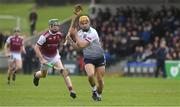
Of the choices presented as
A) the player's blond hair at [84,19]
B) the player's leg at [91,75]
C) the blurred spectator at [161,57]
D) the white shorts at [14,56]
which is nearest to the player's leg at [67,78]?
the player's leg at [91,75]

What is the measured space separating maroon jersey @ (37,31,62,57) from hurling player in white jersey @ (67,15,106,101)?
186 centimetres

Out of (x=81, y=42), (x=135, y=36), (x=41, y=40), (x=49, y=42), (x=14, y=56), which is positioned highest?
(x=81, y=42)

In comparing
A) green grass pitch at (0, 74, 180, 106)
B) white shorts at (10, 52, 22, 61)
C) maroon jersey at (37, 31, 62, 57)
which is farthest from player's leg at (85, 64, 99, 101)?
white shorts at (10, 52, 22, 61)

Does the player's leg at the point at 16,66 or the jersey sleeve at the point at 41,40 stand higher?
the jersey sleeve at the point at 41,40

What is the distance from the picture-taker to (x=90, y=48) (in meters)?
22.0

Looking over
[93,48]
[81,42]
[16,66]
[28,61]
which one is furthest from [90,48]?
[28,61]

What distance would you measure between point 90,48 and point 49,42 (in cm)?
237

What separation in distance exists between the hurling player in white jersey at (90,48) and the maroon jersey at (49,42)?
1865mm

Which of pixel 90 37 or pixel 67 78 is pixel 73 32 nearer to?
pixel 90 37

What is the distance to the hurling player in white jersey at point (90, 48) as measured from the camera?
846 inches

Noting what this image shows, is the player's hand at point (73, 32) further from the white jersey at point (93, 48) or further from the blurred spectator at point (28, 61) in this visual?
the blurred spectator at point (28, 61)

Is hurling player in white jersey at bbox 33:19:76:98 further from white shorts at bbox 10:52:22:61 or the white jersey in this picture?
white shorts at bbox 10:52:22:61

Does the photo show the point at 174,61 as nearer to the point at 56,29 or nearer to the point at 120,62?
the point at 120,62

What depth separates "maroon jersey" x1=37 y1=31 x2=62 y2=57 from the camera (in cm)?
2348
